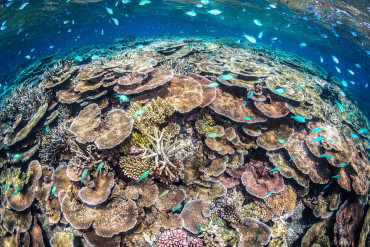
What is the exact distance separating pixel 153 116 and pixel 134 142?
77 cm

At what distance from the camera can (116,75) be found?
18.6 ft

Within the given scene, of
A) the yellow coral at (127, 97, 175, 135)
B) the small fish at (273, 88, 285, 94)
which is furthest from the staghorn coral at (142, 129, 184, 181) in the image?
the small fish at (273, 88, 285, 94)

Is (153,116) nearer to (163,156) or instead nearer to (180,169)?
(163,156)

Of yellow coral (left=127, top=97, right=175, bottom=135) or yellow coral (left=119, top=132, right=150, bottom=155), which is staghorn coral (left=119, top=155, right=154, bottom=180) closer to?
yellow coral (left=119, top=132, right=150, bottom=155)

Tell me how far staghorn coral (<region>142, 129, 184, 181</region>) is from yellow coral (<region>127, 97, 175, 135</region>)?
0.96ft

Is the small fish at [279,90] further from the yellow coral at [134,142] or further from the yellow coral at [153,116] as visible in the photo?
the yellow coral at [134,142]

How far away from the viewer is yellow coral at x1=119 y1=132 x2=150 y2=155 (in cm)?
388

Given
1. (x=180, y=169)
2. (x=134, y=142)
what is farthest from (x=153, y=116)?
(x=180, y=169)

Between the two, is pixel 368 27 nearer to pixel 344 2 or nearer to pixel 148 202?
pixel 344 2

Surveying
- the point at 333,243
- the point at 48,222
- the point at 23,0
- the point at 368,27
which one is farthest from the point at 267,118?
the point at 23,0

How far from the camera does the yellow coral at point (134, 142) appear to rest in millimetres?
3885

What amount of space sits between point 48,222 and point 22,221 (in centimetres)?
64

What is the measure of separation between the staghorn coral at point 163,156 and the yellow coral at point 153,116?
292mm

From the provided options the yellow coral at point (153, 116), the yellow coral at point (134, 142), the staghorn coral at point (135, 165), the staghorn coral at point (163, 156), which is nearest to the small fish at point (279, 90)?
the yellow coral at point (153, 116)
